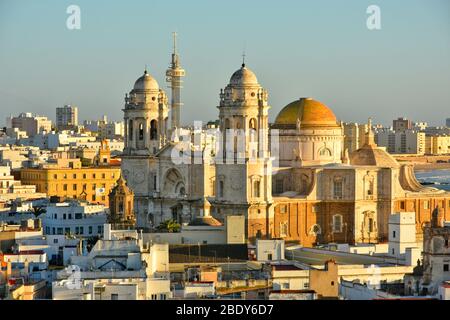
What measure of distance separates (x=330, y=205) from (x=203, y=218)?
4.88 meters

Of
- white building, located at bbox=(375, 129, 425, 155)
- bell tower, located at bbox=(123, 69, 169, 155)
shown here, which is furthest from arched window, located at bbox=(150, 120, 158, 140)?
white building, located at bbox=(375, 129, 425, 155)

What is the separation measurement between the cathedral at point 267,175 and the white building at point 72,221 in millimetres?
2344

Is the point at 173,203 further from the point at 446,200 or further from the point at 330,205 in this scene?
the point at 446,200

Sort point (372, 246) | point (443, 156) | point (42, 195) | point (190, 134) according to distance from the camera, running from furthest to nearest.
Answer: point (443, 156), point (42, 195), point (190, 134), point (372, 246)

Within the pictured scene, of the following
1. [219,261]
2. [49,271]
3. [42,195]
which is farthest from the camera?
[42,195]

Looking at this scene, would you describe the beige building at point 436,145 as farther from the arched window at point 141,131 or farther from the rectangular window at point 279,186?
the rectangular window at point 279,186

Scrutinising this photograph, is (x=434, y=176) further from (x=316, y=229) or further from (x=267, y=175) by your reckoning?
(x=267, y=175)

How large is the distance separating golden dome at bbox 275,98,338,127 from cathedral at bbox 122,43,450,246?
1.0 inches

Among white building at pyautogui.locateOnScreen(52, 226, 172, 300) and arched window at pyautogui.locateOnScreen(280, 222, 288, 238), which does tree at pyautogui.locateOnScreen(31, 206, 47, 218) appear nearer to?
arched window at pyautogui.locateOnScreen(280, 222, 288, 238)

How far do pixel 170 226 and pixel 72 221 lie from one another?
2.52m

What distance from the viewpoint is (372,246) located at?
37.0 m

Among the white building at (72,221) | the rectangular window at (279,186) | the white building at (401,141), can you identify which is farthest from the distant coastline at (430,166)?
the white building at (72,221)

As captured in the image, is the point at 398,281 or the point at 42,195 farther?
the point at 42,195

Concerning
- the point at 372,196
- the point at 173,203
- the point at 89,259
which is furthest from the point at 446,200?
the point at 89,259
